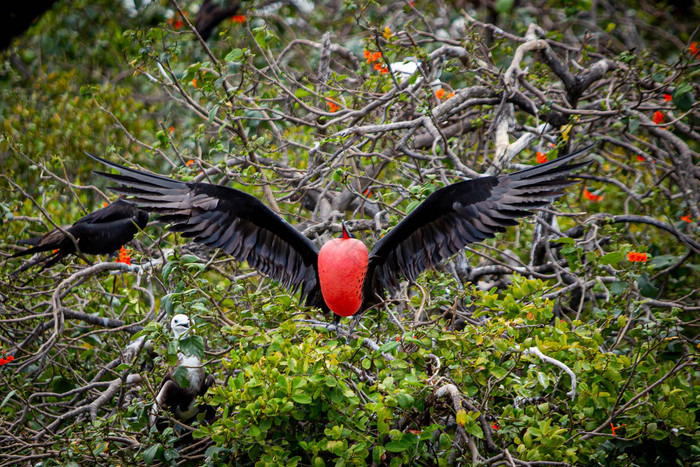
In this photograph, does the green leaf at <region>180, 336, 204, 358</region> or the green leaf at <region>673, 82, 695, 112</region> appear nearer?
the green leaf at <region>180, 336, 204, 358</region>

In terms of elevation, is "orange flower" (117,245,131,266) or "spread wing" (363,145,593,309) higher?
"orange flower" (117,245,131,266)

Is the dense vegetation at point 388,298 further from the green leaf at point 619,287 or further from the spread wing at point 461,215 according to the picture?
the spread wing at point 461,215

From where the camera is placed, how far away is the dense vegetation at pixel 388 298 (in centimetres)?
227

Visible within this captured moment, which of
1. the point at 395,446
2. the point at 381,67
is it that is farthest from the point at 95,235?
the point at 395,446

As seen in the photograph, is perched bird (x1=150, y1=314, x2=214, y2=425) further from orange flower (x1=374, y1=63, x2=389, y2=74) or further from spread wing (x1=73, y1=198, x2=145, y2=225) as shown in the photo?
orange flower (x1=374, y1=63, x2=389, y2=74)

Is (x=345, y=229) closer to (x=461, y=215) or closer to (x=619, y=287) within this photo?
(x=461, y=215)

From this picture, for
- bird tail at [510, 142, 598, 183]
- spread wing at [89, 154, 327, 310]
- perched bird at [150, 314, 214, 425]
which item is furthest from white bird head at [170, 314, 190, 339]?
bird tail at [510, 142, 598, 183]

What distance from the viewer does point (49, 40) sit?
5406 millimetres

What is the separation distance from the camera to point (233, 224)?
307 cm

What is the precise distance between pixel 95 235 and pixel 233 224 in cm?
136

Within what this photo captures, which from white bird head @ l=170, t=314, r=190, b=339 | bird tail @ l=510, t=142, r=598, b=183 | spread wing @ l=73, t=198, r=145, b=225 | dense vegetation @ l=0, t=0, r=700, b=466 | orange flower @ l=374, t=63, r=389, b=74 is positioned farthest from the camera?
spread wing @ l=73, t=198, r=145, b=225

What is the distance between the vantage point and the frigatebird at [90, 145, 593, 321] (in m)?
2.81

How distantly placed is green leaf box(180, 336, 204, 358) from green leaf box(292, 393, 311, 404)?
17.2 inches

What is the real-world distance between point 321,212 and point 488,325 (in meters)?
1.75
